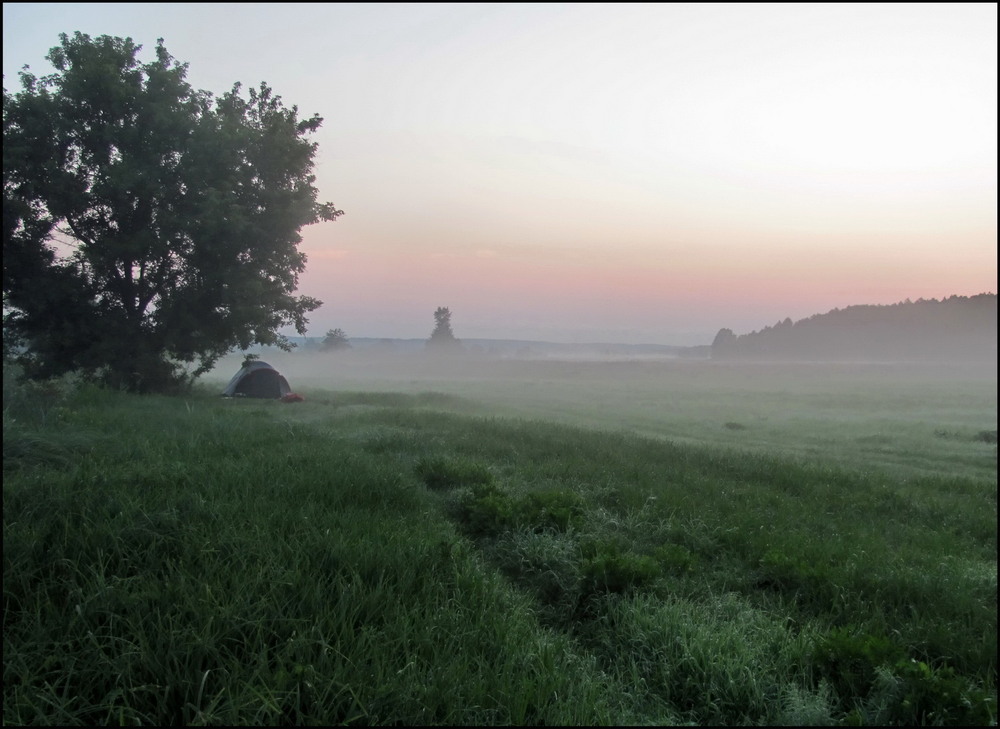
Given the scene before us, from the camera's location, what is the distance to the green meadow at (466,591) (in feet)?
9.12

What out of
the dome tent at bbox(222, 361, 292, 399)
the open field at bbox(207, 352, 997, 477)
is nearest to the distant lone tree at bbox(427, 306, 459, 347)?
the open field at bbox(207, 352, 997, 477)

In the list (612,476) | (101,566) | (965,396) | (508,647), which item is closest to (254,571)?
(101,566)

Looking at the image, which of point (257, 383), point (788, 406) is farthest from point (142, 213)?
point (788, 406)

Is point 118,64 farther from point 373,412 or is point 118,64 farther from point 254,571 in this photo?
point 254,571

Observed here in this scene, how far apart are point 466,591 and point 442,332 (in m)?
82.9

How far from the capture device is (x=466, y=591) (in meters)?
3.93

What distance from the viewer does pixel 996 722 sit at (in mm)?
2801

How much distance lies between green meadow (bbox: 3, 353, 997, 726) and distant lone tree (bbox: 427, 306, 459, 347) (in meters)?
74.6

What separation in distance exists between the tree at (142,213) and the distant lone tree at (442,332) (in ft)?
202

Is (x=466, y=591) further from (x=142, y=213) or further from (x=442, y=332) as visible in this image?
(x=442, y=332)

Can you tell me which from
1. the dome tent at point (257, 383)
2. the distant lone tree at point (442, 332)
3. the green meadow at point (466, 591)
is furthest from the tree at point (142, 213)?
the distant lone tree at point (442, 332)

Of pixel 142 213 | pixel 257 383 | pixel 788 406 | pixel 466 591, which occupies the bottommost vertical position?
pixel 788 406

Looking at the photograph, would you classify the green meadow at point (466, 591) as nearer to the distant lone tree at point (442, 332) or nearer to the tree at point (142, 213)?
the tree at point (142, 213)

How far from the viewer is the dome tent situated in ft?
89.4
